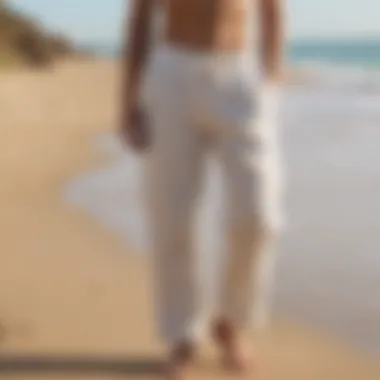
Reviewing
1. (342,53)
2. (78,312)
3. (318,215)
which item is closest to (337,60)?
(342,53)

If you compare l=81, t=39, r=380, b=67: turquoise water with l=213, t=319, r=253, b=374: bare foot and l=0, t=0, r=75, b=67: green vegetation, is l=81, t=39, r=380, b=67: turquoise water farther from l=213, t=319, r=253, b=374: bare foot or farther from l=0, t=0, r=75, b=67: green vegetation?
l=213, t=319, r=253, b=374: bare foot

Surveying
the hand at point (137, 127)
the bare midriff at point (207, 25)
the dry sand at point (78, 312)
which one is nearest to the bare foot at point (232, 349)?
the dry sand at point (78, 312)

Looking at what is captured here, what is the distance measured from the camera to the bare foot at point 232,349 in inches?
70.3

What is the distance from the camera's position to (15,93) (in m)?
5.48

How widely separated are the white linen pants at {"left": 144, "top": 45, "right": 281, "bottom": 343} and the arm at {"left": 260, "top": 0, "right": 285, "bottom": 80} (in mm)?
84

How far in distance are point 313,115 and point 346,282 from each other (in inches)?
121

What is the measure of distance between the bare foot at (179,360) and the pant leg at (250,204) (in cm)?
10

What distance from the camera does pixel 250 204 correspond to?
165 cm

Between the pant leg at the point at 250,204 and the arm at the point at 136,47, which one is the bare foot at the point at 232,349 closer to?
the pant leg at the point at 250,204

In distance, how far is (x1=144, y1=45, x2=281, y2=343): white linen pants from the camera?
5.26 ft

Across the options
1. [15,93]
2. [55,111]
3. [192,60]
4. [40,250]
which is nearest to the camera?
[192,60]

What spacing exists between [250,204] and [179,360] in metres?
0.29

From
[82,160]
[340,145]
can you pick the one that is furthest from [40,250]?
[340,145]

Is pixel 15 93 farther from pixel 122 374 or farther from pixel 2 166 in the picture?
pixel 122 374
